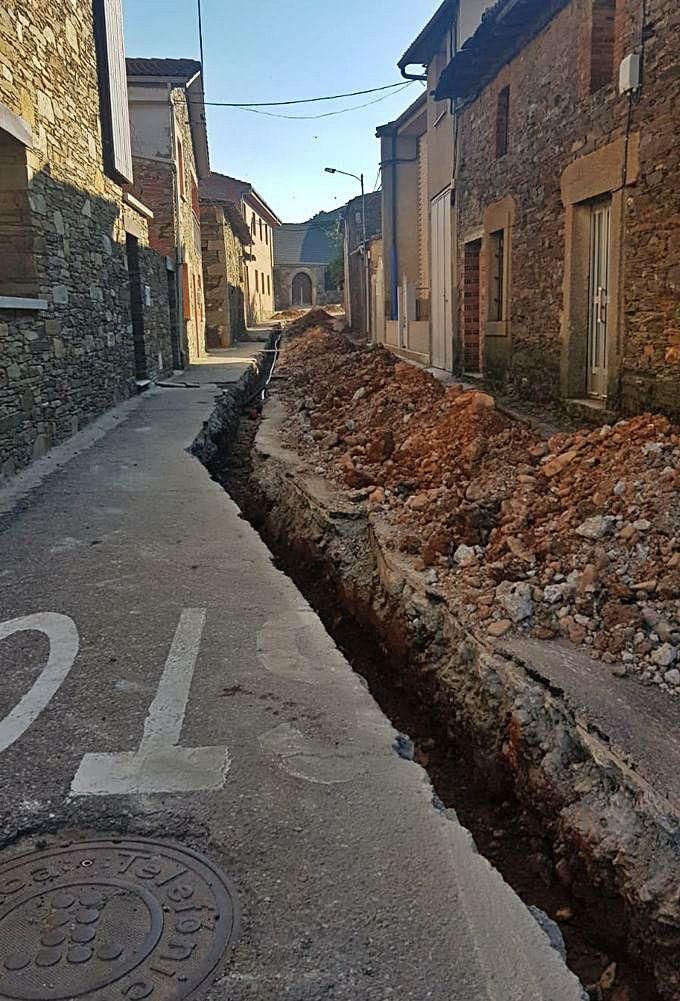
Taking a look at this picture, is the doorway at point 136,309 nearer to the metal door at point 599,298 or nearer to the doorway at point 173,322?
the doorway at point 173,322

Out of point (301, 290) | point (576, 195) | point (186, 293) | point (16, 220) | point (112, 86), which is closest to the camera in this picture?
point (16, 220)

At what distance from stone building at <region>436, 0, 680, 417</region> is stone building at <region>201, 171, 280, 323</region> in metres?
17.2

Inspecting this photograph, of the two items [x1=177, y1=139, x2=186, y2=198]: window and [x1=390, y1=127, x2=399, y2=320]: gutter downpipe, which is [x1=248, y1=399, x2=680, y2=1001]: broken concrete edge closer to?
[x1=177, y1=139, x2=186, y2=198]: window

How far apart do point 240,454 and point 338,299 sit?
49637mm

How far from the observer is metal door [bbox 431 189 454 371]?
13.6 meters

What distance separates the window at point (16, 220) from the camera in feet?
23.1

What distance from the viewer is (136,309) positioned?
517 inches

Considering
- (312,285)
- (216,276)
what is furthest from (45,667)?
(312,285)

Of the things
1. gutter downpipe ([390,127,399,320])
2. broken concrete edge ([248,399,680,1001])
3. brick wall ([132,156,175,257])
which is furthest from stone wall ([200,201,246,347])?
broken concrete edge ([248,399,680,1001])

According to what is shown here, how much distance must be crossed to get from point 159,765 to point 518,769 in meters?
1.48

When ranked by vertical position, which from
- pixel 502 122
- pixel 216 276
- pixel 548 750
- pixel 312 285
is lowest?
pixel 548 750

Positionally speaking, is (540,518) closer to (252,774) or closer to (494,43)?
(252,774)

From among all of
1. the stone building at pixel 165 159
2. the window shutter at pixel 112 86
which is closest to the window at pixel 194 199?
the stone building at pixel 165 159

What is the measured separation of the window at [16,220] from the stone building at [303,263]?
49857 millimetres
